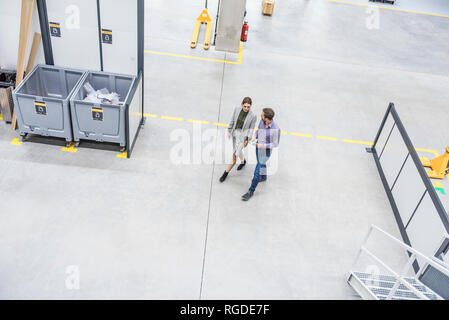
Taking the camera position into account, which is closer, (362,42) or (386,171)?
(386,171)

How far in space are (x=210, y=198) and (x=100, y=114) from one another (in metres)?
2.90

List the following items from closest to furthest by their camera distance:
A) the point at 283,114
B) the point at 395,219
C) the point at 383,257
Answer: the point at 383,257 → the point at 395,219 → the point at 283,114

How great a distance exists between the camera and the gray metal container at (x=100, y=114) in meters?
8.18

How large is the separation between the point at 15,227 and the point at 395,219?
7.42m

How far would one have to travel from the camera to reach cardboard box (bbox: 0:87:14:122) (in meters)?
8.90

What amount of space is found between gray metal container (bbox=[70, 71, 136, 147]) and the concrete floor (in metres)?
0.46

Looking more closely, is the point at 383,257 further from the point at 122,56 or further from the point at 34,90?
the point at 34,90

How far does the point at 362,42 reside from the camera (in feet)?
52.8

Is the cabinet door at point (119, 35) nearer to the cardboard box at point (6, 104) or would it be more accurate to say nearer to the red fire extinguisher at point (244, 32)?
the cardboard box at point (6, 104)

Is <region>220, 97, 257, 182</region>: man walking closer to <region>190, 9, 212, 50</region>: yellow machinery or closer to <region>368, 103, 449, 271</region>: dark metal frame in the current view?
<region>368, 103, 449, 271</region>: dark metal frame

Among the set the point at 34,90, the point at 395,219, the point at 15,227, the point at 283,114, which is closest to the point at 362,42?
the point at 283,114

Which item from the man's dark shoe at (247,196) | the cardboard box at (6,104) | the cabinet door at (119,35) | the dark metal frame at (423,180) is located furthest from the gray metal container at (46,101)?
the dark metal frame at (423,180)

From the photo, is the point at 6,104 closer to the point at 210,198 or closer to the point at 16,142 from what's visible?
the point at 16,142
